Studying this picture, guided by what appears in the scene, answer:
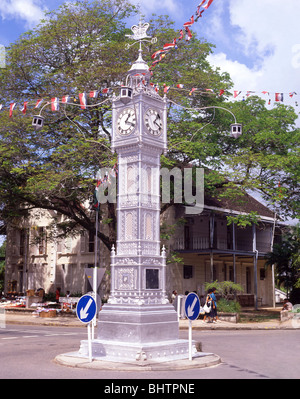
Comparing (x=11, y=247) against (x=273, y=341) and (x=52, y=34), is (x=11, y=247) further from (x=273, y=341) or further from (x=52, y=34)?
(x=273, y=341)

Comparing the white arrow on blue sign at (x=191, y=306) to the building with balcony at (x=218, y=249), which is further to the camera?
the building with balcony at (x=218, y=249)

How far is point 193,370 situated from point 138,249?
3.03m

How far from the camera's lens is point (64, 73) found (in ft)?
94.4

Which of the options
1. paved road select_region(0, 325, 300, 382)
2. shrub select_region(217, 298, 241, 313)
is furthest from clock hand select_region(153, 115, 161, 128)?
shrub select_region(217, 298, 241, 313)

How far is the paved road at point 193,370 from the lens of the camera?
32.2ft

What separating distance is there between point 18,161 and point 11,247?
19735 millimetres

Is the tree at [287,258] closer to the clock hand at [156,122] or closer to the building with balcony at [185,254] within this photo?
the building with balcony at [185,254]

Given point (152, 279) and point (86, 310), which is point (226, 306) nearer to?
point (152, 279)

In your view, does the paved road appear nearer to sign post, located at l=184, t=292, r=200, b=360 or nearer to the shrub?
sign post, located at l=184, t=292, r=200, b=360

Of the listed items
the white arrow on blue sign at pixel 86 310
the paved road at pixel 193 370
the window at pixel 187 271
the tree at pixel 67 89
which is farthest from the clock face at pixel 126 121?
the window at pixel 187 271

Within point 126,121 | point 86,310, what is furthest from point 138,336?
point 126,121

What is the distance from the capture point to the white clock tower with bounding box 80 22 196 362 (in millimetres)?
11516

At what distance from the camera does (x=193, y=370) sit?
34.5ft
